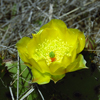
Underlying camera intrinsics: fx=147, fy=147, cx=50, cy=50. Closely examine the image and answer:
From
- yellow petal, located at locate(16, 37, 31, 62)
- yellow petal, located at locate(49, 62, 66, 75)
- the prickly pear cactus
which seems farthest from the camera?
the prickly pear cactus

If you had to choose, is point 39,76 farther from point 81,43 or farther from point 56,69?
point 81,43

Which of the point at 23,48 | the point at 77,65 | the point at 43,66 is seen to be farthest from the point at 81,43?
the point at 23,48

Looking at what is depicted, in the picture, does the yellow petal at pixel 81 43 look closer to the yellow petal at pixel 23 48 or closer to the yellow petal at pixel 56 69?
the yellow petal at pixel 56 69

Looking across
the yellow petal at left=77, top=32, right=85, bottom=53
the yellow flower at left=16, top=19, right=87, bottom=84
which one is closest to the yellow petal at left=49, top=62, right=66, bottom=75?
the yellow flower at left=16, top=19, right=87, bottom=84

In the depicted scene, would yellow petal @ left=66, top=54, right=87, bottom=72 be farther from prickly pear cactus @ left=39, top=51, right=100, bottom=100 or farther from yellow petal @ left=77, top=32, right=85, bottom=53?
prickly pear cactus @ left=39, top=51, right=100, bottom=100

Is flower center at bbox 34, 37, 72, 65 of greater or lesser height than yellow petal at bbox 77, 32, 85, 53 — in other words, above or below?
below
